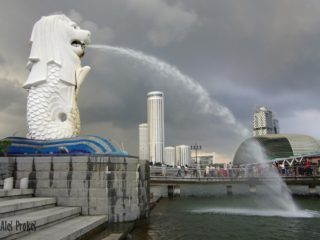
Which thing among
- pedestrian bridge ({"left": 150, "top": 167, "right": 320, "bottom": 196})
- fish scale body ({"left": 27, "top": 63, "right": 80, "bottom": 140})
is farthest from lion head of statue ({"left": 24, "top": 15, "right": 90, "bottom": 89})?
pedestrian bridge ({"left": 150, "top": 167, "right": 320, "bottom": 196})

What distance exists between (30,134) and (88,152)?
445 centimetres

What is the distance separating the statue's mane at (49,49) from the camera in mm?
19688

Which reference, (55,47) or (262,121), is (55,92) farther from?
(262,121)

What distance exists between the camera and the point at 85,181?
14664mm

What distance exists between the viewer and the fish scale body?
60.8 ft

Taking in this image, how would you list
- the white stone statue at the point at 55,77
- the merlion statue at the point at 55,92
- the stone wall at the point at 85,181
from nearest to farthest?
the stone wall at the point at 85,181
the merlion statue at the point at 55,92
the white stone statue at the point at 55,77

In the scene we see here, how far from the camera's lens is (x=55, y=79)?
765 inches

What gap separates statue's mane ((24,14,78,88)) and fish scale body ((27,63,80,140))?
0.39m

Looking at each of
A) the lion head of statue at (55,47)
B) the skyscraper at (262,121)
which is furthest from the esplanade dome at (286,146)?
the lion head of statue at (55,47)

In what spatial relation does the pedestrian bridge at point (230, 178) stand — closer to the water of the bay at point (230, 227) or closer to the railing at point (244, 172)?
the railing at point (244, 172)

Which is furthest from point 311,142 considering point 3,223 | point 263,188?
point 3,223

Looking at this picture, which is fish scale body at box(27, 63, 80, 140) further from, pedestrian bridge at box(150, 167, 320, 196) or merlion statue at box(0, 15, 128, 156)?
pedestrian bridge at box(150, 167, 320, 196)

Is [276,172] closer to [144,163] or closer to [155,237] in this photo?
[144,163]

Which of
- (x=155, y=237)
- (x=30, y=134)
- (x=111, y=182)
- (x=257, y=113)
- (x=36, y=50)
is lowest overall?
(x=155, y=237)
